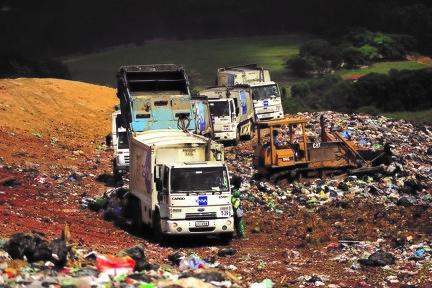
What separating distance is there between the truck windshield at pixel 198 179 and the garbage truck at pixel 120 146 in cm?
812

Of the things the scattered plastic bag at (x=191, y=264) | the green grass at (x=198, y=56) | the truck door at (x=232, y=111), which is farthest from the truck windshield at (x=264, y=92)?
the green grass at (x=198, y=56)

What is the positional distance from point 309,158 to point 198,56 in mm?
48731

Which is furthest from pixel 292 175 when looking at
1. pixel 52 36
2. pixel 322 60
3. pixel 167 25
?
pixel 167 25

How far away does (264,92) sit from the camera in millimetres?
39969

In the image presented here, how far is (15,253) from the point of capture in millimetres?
15039

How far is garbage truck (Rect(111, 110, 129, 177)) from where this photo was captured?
28.2 meters

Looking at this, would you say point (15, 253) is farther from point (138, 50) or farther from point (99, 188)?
point (138, 50)

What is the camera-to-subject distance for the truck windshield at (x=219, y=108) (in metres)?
36.5

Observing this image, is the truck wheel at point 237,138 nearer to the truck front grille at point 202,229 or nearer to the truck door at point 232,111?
the truck door at point 232,111

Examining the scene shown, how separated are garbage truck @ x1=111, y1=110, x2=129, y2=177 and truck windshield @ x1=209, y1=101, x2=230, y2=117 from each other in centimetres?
749

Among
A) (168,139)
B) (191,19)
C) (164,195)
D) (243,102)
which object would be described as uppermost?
(191,19)

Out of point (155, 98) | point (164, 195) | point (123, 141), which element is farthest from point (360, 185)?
point (164, 195)

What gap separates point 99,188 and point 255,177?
177 inches

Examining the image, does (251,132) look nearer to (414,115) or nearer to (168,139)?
(414,115)
